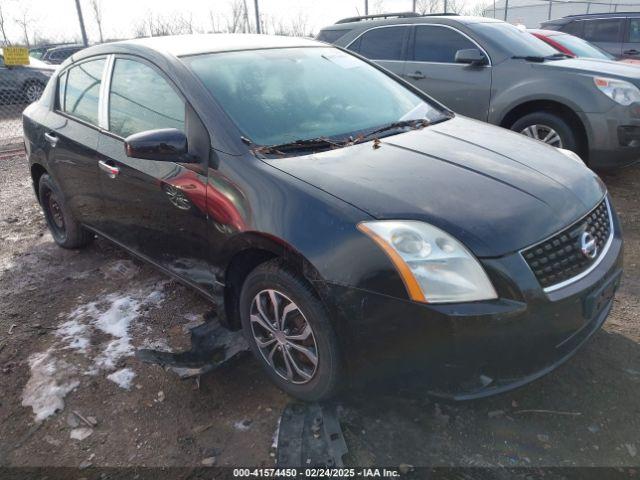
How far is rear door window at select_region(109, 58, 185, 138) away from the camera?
275cm

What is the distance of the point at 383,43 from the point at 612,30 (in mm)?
7198

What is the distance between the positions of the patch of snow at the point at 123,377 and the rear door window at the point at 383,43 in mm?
4970

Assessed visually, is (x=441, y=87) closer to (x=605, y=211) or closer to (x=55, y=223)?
(x=605, y=211)

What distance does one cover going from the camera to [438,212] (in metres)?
1.99

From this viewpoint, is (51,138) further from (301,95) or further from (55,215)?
(301,95)

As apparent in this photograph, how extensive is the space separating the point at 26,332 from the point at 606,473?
10.2 ft

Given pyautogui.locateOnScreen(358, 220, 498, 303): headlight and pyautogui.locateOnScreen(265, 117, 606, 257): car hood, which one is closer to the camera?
pyautogui.locateOnScreen(358, 220, 498, 303): headlight

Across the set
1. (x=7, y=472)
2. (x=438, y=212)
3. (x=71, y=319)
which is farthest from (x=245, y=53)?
(x=7, y=472)

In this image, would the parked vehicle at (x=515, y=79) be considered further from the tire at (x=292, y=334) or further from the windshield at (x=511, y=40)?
the tire at (x=292, y=334)

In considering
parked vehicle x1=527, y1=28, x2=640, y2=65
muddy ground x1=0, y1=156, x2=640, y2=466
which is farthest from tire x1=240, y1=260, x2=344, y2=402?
parked vehicle x1=527, y1=28, x2=640, y2=65

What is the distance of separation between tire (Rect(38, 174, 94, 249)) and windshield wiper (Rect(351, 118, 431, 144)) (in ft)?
8.07

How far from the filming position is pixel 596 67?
5.17 meters

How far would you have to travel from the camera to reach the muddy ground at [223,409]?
2133mm

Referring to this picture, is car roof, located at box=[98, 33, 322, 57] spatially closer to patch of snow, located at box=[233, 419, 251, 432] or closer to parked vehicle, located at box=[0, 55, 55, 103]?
patch of snow, located at box=[233, 419, 251, 432]
